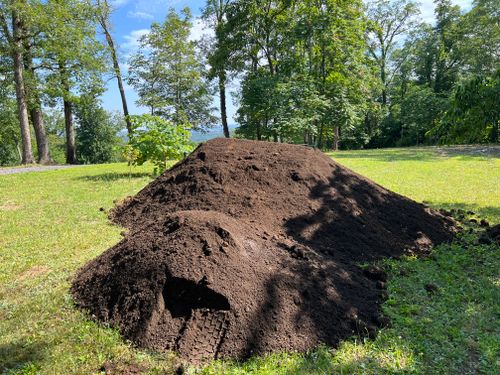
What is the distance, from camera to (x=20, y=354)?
8.26ft

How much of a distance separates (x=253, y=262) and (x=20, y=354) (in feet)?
5.99

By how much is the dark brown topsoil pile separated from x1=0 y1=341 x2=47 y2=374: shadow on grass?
456 millimetres

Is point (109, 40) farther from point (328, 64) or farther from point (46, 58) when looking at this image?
point (328, 64)

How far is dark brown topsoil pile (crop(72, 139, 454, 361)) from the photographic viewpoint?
2.64 m

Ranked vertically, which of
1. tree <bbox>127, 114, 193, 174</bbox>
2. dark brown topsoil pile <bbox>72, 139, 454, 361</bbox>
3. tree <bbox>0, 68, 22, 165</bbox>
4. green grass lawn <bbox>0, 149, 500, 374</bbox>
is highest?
tree <bbox>0, 68, 22, 165</bbox>

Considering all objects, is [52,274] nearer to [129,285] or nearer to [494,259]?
[129,285]

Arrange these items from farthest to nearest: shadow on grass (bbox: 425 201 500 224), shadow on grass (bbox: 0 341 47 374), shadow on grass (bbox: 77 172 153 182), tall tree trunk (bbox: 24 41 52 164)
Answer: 1. tall tree trunk (bbox: 24 41 52 164)
2. shadow on grass (bbox: 77 172 153 182)
3. shadow on grass (bbox: 425 201 500 224)
4. shadow on grass (bbox: 0 341 47 374)

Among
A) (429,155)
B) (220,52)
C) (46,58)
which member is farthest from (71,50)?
(429,155)

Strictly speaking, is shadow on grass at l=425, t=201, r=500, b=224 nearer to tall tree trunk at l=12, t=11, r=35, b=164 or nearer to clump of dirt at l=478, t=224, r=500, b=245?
clump of dirt at l=478, t=224, r=500, b=245

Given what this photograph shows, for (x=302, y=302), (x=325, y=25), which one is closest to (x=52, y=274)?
(x=302, y=302)

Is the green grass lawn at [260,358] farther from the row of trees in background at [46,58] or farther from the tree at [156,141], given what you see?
the row of trees in background at [46,58]

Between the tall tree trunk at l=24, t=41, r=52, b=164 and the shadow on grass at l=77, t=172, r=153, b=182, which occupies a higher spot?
the tall tree trunk at l=24, t=41, r=52, b=164

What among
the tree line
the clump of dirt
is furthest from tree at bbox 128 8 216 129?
the clump of dirt

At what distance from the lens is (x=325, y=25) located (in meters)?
18.8
